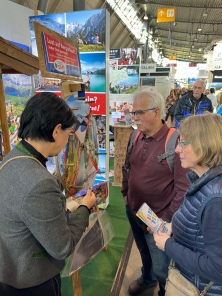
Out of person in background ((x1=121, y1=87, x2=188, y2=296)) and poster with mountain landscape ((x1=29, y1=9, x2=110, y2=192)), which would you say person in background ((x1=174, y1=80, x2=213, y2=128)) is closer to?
poster with mountain landscape ((x1=29, y1=9, x2=110, y2=192))

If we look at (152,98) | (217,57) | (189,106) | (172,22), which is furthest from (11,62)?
(172,22)

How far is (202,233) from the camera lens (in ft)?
3.10

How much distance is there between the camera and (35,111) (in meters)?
0.95

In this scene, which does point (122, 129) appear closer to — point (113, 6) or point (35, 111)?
point (35, 111)

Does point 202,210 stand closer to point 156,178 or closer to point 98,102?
point 156,178

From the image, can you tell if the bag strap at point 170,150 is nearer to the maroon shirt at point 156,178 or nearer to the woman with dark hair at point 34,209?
the maroon shirt at point 156,178

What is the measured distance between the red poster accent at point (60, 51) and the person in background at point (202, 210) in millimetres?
886

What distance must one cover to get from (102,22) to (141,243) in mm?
2484

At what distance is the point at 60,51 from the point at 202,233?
4.29 ft

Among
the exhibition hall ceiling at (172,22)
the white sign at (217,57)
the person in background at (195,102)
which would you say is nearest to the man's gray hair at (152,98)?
the person in background at (195,102)

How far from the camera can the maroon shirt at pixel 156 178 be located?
146cm

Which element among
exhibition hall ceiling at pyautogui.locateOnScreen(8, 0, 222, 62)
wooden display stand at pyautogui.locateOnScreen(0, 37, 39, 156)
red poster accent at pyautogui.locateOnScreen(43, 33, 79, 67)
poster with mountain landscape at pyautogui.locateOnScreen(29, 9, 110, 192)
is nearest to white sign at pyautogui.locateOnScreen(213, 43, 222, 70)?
exhibition hall ceiling at pyautogui.locateOnScreen(8, 0, 222, 62)

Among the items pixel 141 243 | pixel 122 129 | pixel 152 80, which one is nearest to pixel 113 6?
pixel 152 80

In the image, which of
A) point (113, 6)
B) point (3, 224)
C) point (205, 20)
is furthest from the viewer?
point (205, 20)
